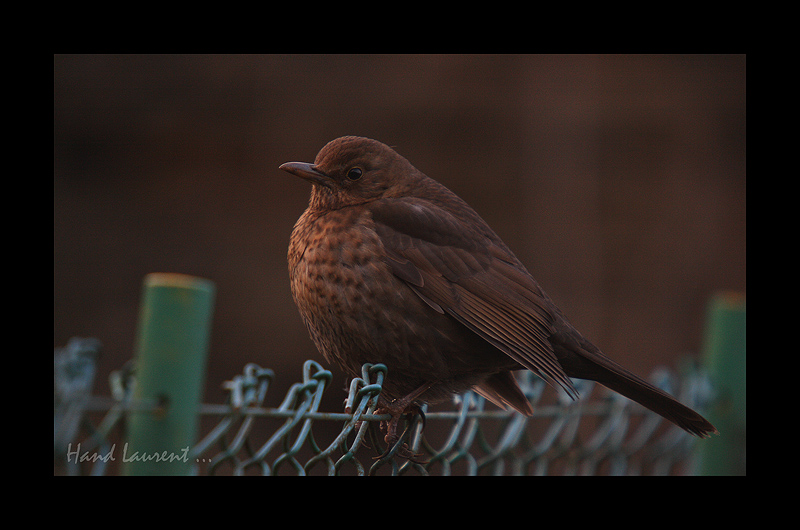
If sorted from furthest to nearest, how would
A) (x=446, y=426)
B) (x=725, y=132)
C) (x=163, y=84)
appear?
(x=725, y=132), (x=163, y=84), (x=446, y=426)

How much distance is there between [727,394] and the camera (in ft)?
10.8

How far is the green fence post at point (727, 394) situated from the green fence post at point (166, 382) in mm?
2145

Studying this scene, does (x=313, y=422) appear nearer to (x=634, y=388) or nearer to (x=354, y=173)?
(x=354, y=173)

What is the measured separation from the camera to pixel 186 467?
2115 mm

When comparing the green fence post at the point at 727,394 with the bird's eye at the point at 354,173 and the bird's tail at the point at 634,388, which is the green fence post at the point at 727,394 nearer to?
the bird's tail at the point at 634,388

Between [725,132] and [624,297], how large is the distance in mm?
1670

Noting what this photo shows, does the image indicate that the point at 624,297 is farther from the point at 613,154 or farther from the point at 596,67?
the point at 596,67

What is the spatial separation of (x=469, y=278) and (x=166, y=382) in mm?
1091

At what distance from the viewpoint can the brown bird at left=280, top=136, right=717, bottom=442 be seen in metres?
2.53


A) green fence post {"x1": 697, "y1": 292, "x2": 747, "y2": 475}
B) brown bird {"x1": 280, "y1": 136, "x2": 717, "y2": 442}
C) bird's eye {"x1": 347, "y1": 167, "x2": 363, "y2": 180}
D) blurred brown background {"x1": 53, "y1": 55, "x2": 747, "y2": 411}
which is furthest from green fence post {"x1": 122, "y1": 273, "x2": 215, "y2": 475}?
blurred brown background {"x1": 53, "y1": 55, "x2": 747, "y2": 411}

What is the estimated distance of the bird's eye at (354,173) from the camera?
9.61ft

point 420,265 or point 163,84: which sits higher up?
point 163,84

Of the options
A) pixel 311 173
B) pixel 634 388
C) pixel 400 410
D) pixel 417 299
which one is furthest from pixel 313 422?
pixel 634 388

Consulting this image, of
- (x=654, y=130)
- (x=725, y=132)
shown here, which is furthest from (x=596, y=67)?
(x=725, y=132)
